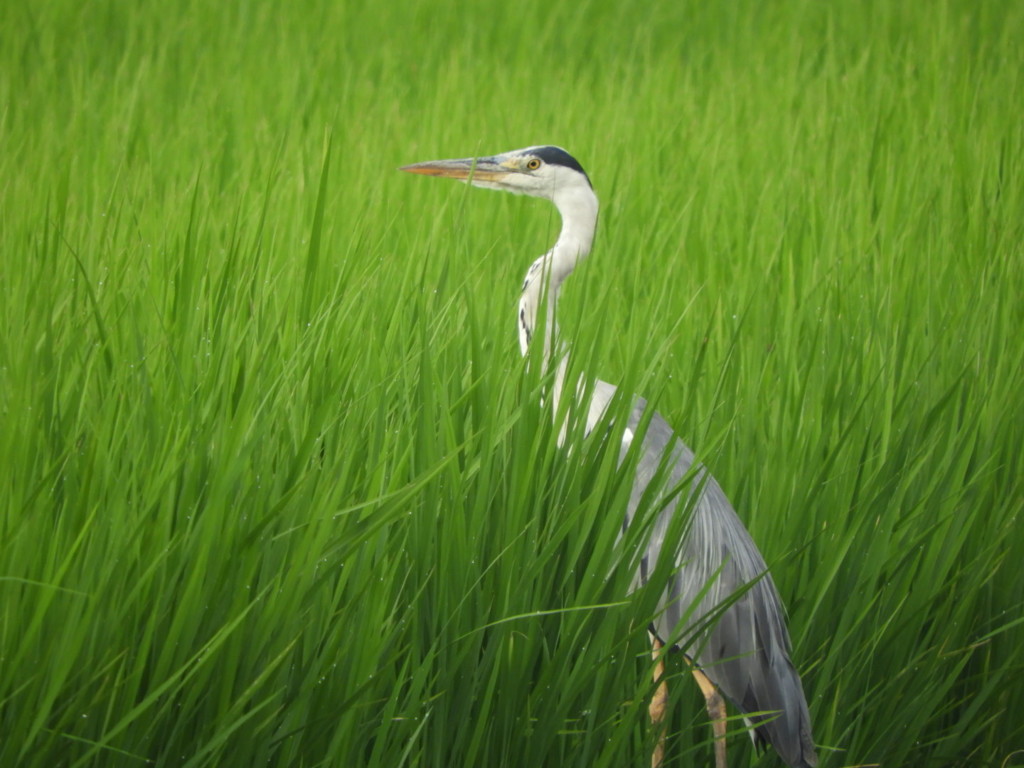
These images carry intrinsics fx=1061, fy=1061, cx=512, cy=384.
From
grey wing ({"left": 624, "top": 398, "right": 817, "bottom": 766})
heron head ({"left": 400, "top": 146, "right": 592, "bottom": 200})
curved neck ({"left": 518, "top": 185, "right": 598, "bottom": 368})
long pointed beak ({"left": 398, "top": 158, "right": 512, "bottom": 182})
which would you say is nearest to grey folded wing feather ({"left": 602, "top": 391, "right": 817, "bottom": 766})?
grey wing ({"left": 624, "top": 398, "right": 817, "bottom": 766})

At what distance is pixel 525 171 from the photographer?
274cm

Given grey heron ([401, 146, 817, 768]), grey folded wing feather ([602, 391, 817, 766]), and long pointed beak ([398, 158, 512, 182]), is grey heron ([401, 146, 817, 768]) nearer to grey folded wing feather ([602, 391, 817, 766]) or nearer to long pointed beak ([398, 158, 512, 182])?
grey folded wing feather ([602, 391, 817, 766])

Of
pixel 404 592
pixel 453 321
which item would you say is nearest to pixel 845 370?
pixel 453 321

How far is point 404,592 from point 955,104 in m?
4.13

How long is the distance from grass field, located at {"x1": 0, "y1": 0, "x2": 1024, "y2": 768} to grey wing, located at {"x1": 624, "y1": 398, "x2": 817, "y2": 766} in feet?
0.16

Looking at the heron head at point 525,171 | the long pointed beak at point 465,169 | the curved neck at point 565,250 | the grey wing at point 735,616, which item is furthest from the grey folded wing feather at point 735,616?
the long pointed beak at point 465,169

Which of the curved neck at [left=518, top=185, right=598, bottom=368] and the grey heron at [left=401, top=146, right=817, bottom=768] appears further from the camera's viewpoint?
the curved neck at [left=518, top=185, right=598, bottom=368]

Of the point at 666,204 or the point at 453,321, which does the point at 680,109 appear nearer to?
the point at 666,204

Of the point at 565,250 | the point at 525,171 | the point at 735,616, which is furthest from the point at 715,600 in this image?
the point at 525,171

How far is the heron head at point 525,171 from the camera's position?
261cm

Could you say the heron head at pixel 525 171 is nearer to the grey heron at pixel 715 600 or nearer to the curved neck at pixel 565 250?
the curved neck at pixel 565 250

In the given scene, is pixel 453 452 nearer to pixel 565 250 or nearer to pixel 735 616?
pixel 735 616

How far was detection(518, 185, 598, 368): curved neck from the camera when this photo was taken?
7.78 feet

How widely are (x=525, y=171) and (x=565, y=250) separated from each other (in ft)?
1.14
